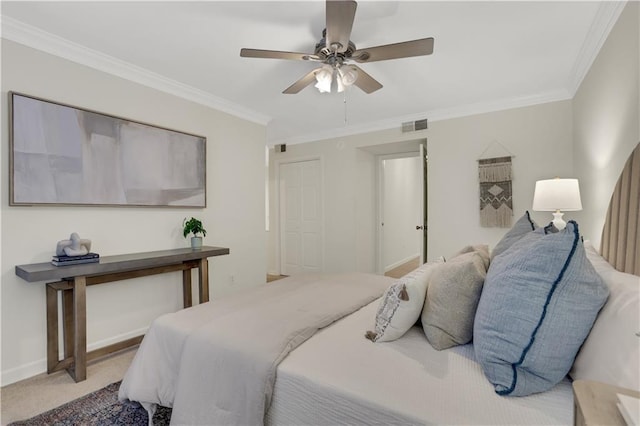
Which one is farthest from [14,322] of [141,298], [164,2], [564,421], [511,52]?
[511,52]

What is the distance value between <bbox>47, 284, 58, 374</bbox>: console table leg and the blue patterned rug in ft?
1.86

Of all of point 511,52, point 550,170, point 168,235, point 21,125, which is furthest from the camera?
point 550,170

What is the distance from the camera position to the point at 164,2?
Result: 6.07 ft

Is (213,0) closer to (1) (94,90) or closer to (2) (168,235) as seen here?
(1) (94,90)

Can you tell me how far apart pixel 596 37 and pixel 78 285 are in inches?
159

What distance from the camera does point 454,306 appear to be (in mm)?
1210

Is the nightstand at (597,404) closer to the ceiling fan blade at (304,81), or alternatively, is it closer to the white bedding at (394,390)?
the white bedding at (394,390)

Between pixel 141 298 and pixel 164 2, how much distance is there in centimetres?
238

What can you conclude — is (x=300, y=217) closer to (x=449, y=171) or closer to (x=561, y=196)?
(x=449, y=171)

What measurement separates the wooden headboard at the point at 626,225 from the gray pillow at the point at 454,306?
1.90ft

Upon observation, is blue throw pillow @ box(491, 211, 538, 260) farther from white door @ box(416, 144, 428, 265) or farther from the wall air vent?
the wall air vent

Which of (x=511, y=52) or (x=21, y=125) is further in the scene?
(x=511, y=52)

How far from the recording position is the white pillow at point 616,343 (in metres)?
0.77

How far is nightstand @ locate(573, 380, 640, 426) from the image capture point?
604mm
